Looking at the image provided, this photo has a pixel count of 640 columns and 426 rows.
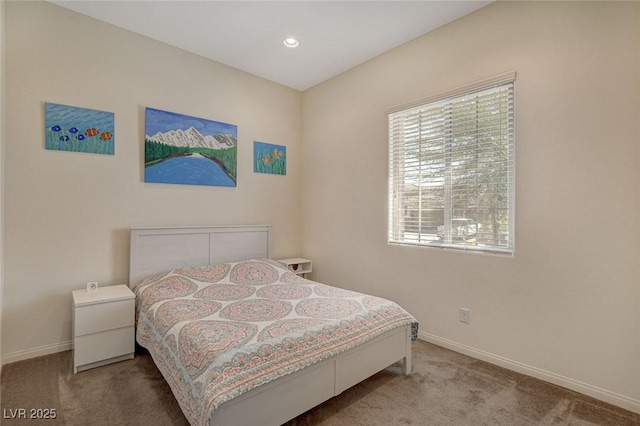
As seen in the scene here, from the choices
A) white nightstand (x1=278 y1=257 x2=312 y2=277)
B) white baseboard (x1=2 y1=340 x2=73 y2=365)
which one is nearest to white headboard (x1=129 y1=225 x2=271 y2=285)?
white nightstand (x1=278 y1=257 x2=312 y2=277)

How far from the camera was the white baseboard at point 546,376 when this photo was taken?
192 centimetres

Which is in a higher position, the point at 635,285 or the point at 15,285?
the point at 635,285

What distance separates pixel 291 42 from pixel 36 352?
11.5ft

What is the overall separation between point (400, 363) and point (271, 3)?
10.1 ft

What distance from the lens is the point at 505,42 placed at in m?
2.42

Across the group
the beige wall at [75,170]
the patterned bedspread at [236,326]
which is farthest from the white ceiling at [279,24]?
the patterned bedspread at [236,326]

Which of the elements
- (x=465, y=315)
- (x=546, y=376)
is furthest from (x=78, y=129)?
(x=546, y=376)

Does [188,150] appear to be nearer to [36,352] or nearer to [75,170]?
[75,170]

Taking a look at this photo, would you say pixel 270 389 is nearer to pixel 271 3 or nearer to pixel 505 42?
pixel 271 3

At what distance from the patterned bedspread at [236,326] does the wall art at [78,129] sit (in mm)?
1284

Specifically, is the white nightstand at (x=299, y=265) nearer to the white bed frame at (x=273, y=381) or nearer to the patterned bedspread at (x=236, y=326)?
the white bed frame at (x=273, y=381)

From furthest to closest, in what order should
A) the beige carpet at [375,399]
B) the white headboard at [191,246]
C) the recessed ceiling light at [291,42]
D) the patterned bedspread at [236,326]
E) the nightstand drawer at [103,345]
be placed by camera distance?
the recessed ceiling light at [291,42] → the white headboard at [191,246] → the nightstand drawer at [103,345] → the beige carpet at [375,399] → the patterned bedspread at [236,326]

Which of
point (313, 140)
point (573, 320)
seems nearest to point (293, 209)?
point (313, 140)

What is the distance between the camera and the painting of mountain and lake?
3039mm
